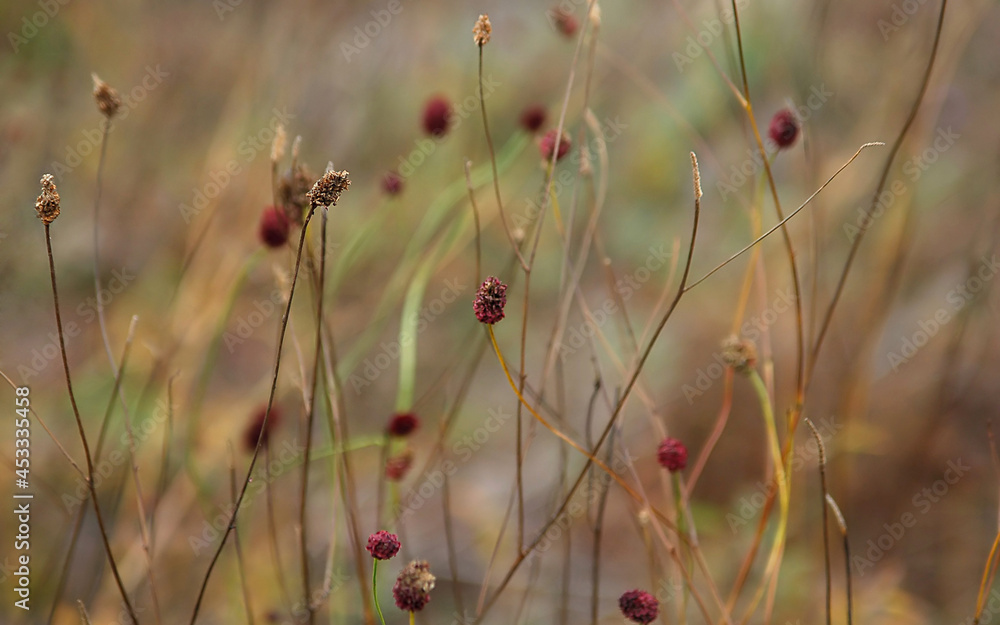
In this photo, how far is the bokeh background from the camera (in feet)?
2.33

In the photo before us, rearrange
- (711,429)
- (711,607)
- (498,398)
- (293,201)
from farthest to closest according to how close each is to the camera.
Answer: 1. (498,398)
2. (711,429)
3. (711,607)
4. (293,201)

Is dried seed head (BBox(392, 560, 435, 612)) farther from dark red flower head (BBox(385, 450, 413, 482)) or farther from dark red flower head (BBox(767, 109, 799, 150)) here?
dark red flower head (BBox(767, 109, 799, 150))

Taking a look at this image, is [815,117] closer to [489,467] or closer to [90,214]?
[489,467]

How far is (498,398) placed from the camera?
3.01 ft

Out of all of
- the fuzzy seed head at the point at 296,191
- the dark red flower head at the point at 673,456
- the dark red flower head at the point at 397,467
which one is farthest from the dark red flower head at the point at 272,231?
the dark red flower head at the point at 673,456

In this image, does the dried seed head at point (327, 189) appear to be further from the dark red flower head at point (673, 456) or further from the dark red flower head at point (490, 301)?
the dark red flower head at point (673, 456)

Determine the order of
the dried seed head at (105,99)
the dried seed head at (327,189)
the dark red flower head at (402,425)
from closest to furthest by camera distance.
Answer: the dried seed head at (327,189)
the dried seed head at (105,99)
the dark red flower head at (402,425)

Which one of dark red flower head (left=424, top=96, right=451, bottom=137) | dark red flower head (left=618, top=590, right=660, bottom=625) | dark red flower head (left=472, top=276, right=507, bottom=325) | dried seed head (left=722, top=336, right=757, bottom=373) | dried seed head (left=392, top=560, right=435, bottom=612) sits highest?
dark red flower head (left=424, top=96, right=451, bottom=137)

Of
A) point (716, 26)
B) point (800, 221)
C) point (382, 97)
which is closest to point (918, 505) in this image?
point (800, 221)

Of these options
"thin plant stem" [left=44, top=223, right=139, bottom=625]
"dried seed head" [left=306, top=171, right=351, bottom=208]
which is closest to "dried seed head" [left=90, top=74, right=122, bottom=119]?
"thin plant stem" [left=44, top=223, right=139, bottom=625]

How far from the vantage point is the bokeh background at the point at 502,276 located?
2.33 ft

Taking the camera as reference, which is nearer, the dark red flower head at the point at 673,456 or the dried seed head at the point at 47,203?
the dried seed head at the point at 47,203

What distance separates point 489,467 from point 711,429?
0.29 meters

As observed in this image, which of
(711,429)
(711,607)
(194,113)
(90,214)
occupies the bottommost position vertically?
(711,607)
